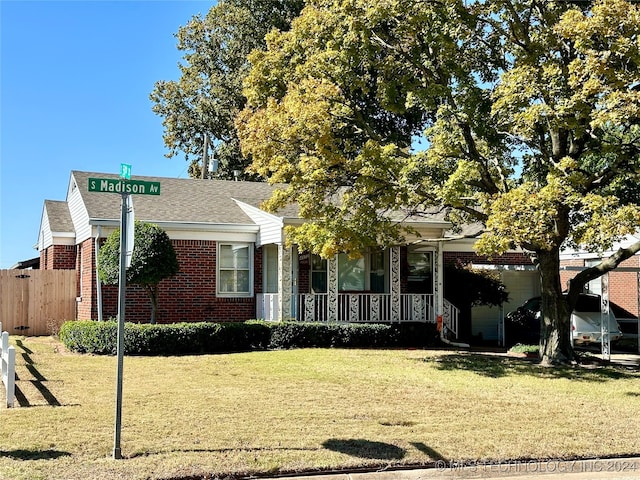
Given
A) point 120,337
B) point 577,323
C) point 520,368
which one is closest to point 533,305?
point 577,323

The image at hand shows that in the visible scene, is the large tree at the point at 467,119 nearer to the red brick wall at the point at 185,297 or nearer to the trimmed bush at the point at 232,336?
the trimmed bush at the point at 232,336

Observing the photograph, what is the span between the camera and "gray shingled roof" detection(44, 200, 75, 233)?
22281 millimetres

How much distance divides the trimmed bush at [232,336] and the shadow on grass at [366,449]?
903 cm

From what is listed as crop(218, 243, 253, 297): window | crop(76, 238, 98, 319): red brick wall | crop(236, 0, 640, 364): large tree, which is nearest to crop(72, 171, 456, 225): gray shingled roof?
crop(218, 243, 253, 297): window

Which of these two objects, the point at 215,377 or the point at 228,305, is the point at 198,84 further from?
the point at 215,377

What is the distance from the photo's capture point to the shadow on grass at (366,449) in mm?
7484

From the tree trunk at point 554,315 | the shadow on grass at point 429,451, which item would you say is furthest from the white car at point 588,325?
the shadow on grass at point 429,451

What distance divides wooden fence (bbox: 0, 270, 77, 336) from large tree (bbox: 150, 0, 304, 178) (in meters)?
15.5

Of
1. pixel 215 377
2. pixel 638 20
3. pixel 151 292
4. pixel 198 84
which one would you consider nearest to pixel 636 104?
pixel 638 20

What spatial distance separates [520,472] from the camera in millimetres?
7277

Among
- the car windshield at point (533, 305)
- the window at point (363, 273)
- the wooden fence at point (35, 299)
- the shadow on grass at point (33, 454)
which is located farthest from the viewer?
the wooden fence at point (35, 299)

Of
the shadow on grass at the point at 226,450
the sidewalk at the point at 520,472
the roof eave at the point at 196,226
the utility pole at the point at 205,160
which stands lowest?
the sidewalk at the point at 520,472

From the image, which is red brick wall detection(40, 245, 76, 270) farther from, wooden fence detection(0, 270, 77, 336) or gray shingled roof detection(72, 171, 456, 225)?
gray shingled roof detection(72, 171, 456, 225)

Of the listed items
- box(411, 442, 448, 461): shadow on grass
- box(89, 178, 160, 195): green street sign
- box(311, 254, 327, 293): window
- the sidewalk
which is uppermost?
box(89, 178, 160, 195): green street sign
